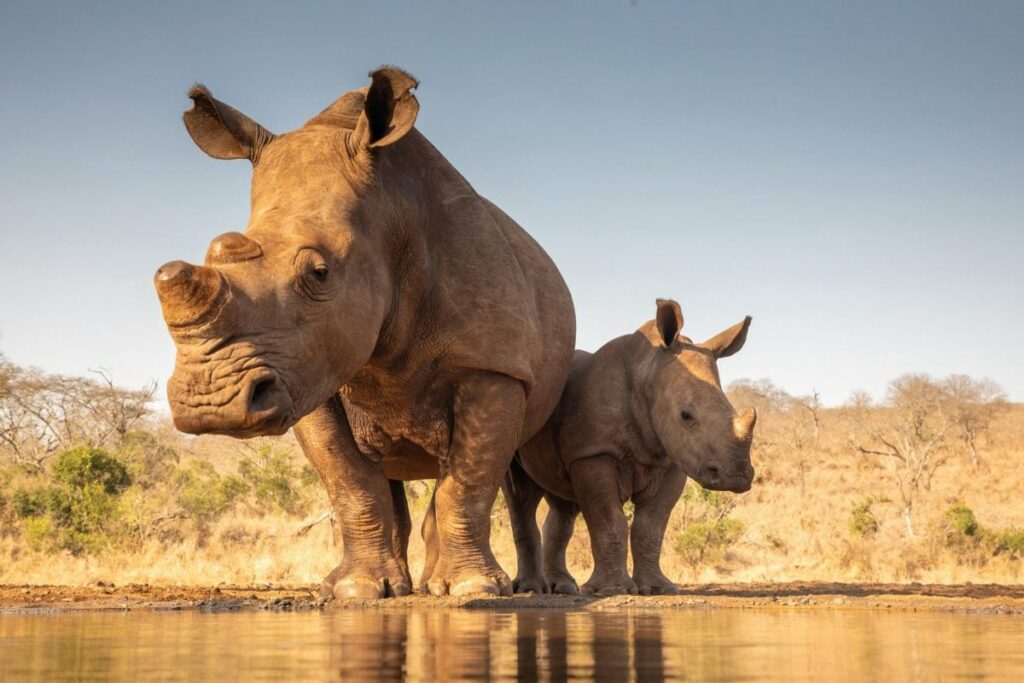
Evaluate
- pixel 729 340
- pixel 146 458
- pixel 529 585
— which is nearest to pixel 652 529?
pixel 529 585

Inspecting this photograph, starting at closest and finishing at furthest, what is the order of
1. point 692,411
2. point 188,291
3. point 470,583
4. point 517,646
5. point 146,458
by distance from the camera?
point 517,646, point 188,291, point 470,583, point 692,411, point 146,458

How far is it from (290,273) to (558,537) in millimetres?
5554

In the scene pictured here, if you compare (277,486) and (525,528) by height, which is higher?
(277,486)

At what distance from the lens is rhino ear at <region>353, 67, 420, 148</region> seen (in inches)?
267

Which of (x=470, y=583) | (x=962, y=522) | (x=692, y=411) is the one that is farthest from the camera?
(x=962, y=522)

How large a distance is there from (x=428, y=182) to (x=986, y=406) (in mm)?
42991

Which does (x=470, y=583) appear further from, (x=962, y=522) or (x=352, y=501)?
(x=962, y=522)

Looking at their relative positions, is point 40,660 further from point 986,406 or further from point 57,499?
point 986,406

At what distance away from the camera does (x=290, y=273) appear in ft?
19.5

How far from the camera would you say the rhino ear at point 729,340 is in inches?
404

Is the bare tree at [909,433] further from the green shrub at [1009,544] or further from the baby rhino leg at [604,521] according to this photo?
the baby rhino leg at [604,521]

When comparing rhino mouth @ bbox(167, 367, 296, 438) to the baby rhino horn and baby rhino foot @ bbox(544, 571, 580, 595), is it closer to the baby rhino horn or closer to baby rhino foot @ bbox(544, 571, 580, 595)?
the baby rhino horn

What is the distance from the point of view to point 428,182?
7.64 metres

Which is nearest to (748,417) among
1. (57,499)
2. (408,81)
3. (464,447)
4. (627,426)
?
(627,426)
